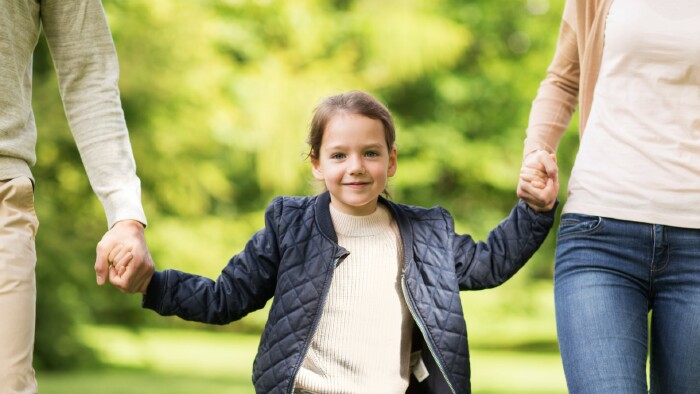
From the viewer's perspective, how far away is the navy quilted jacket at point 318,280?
2904 millimetres

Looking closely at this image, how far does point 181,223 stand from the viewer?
15.4 m

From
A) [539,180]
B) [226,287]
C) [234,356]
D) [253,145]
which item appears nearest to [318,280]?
[226,287]

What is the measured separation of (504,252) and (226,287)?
0.85m

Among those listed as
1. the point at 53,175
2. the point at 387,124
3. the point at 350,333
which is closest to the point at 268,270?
the point at 350,333

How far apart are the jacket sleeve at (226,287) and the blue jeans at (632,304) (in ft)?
2.91

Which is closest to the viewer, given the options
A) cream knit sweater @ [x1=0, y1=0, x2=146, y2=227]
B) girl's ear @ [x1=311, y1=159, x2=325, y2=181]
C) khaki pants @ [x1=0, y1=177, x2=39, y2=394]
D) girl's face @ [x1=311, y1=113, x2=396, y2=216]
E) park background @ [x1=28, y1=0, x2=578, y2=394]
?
khaki pants @ [x1=0, y1=177, x2=39, y2=394]

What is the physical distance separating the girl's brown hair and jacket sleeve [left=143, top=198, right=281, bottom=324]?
0.26 meters

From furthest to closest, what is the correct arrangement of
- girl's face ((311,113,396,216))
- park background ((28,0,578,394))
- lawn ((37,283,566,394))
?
park background ((28,0,578,394)) < lawn ((37,283,566,394)) < girl's face ((311,113,396,216))

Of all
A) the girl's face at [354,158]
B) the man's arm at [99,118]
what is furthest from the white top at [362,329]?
the man's arm at [99,118]

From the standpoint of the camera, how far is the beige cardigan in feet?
9.87

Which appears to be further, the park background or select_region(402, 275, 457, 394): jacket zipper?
the park background

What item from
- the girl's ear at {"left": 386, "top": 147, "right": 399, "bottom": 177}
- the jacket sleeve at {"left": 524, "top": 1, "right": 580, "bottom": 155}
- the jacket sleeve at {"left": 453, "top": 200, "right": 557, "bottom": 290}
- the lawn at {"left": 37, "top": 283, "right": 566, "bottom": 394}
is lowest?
the lawn at {"left": 37, "top": 283, "right": 566, "bottom": 394}

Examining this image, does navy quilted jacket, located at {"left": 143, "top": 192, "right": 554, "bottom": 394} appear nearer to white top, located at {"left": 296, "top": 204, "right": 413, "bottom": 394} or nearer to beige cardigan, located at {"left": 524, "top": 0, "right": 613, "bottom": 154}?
white top, located at {"left": 296, "top": 204, "right": 413, "bottom": 394}

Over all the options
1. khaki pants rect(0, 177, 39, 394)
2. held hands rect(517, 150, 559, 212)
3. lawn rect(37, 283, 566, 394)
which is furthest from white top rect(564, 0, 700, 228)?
lawn rect(37, 283, 566, 394)
